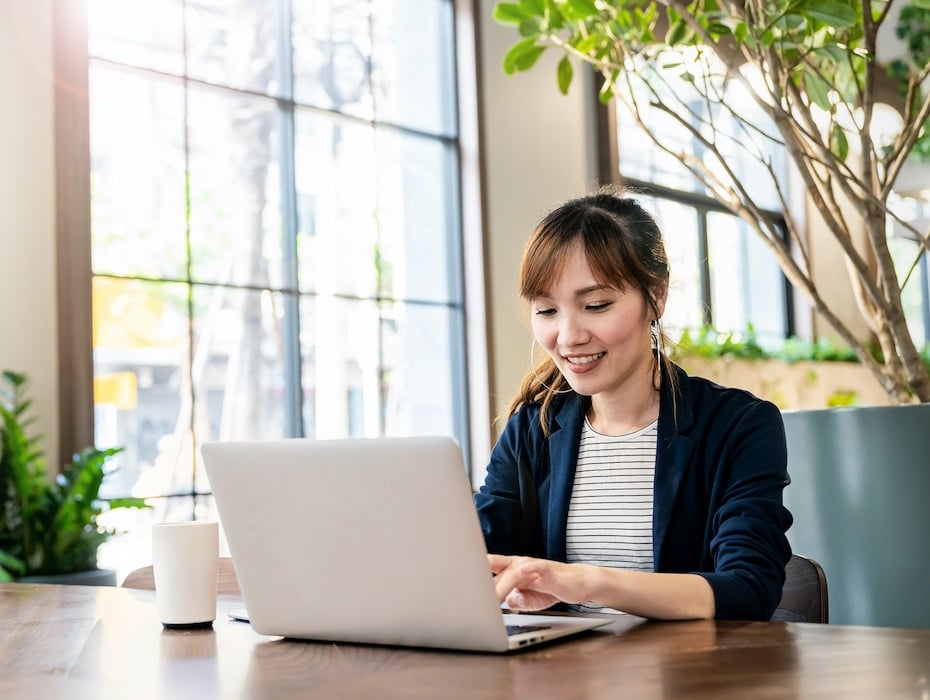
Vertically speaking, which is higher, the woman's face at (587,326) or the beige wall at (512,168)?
the beige wall at (512,168)

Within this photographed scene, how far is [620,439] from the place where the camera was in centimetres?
172

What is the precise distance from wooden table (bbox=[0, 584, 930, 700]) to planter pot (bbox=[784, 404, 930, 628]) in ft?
3.16

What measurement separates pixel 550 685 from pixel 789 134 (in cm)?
174

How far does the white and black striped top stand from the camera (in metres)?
1.64

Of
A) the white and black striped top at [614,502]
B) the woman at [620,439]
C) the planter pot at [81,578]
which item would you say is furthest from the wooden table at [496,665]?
the planter pot at [81,578]

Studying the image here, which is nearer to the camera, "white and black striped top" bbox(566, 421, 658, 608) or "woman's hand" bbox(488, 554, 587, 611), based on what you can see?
"woman's hand" bbox(488, 554, 587, 611)

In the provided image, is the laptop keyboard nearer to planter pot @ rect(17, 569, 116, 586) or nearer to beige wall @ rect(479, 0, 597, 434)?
Result: planter pot @ rect(17, 569, 116, 586)

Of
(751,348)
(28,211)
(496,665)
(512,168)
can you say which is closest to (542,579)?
(496,665)

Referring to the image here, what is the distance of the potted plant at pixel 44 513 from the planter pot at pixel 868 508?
2.08 metres

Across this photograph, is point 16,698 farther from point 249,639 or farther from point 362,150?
point 362,150

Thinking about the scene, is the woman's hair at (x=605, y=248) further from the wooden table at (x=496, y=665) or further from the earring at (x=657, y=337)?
the wooden table at (x=496, y=665)

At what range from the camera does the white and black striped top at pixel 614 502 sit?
5.39ft

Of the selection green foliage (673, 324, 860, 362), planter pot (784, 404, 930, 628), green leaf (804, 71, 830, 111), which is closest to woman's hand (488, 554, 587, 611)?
planter pot (784, 404, 930, 628)

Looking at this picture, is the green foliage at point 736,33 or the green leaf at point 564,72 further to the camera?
the green leaf at point 564,72
